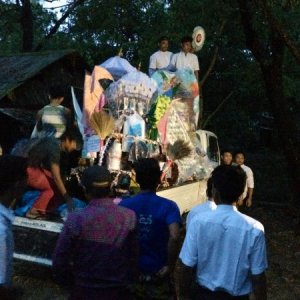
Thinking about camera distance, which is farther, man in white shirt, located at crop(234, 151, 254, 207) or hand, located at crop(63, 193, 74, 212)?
man in white shirt, located at crop(234, 151, 254, 207)

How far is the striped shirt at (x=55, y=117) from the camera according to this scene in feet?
21.0

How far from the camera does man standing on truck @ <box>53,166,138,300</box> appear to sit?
263cm

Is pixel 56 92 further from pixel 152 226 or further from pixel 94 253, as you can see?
pixel 94 253

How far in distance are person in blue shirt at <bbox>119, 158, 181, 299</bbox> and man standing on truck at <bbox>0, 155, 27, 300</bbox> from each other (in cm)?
98

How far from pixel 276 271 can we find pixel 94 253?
488cm

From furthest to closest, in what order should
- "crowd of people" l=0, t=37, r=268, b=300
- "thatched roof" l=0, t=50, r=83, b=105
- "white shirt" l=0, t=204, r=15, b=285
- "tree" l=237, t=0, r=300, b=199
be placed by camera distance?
1. "thatched roof" l=0, t=50, r=83, b=105
2. "tree" l=237, t=0, r=300, b=199
3. "crowd of people" l=0, t=37, r=268, b=300
4. "white shirt" l=0, t=204, r=15, b=285

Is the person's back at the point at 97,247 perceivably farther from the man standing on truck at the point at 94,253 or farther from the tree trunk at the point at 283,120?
the tree trunk at the point at 283,120

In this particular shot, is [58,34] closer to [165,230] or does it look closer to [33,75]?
[33,75]

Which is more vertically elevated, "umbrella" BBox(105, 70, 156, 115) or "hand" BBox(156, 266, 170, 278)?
"umbrella" BBox(105, 70, 156, 115)

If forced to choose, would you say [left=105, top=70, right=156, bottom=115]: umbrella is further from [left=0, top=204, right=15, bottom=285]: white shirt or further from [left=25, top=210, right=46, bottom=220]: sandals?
[left=0, top=204, right=15, bottom=285]: white shirt

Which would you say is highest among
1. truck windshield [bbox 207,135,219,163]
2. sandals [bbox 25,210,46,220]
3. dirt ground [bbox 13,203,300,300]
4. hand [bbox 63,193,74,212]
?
truck windshield [bbox 207,135,219,163]

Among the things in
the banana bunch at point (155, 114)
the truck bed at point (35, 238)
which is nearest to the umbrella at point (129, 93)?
the banana bunch at point (155, 114)

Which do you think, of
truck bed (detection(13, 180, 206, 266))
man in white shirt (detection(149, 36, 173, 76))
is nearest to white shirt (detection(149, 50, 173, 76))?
man in white shirt (detection(149, 36, 173, 76))

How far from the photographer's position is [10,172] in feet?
8.18
